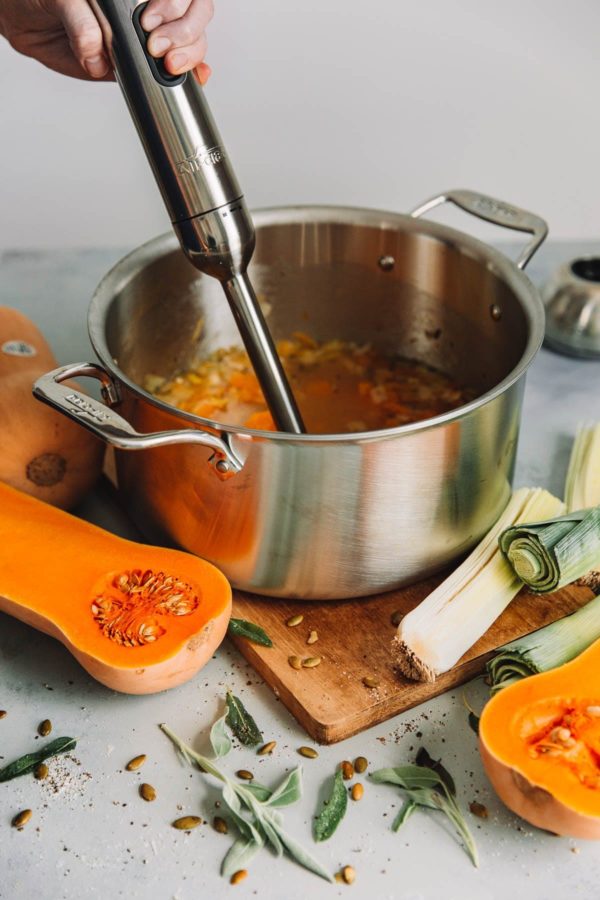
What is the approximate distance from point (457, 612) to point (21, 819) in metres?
0.51

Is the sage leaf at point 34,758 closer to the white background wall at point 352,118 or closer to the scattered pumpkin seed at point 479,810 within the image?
the scattered pumpkin seed at point 479,810

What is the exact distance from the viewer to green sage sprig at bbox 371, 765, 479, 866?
1020 mm

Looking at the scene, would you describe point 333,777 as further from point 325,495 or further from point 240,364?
point 240,364

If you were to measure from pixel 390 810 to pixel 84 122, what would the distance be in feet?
5.43

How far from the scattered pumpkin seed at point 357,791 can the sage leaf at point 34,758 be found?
→ 298mm

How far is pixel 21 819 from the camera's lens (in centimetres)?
102

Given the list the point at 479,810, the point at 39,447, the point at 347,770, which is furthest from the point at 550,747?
the point at 39,447

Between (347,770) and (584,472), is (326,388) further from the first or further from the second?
(347,770)

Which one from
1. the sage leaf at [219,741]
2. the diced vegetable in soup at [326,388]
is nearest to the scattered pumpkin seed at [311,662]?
the sage leaf at [219,741]

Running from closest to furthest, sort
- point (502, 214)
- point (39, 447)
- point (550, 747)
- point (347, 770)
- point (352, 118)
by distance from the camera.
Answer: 1. point (550, 747)
2. point (347, 770)
3. point (39, 447)
4. point (502, 214)
5. point (352, 118)

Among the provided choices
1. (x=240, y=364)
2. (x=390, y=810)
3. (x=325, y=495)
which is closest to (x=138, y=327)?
(x=240, y=364)

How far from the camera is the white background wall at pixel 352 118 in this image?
2064mm

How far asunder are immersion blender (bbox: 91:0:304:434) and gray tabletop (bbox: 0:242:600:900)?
19.1 inches

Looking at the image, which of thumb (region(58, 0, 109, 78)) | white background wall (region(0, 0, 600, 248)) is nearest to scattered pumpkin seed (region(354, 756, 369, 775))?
thumb (region(58, 0, 109, 78))
